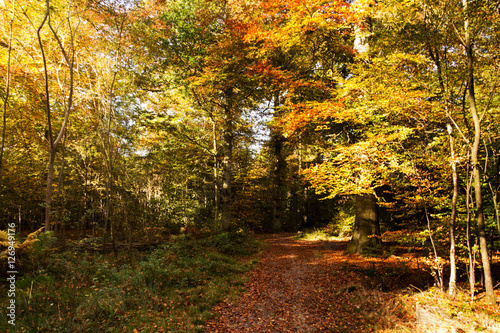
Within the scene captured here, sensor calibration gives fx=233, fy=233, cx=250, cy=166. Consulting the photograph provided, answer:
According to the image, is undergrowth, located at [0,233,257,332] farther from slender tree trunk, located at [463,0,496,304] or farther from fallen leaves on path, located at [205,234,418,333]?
slender tree trunk, located at [463,0,496,304]

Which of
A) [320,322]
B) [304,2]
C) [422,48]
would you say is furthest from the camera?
[304,2]

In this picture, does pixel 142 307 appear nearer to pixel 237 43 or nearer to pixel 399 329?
pixel 399 329

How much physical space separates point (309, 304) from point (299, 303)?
0.73 ft

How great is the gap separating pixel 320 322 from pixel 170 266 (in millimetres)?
4150

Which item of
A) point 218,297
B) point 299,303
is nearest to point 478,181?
point 299,303

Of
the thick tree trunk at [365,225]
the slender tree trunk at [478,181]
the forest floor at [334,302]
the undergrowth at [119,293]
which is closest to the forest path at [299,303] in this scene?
the forest floor at [334,302]

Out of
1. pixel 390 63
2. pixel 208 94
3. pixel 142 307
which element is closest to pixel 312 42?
pixel 390 63

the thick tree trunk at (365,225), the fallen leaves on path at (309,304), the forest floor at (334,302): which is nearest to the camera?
the forest floor at (334,302)

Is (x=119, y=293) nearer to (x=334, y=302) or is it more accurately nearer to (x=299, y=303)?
(x=299, y=303)

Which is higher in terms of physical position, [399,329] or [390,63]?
[390,63]

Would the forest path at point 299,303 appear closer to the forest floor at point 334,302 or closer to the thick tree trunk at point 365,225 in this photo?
the forest floor at point 334,302

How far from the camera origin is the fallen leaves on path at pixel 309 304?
4.40 meters

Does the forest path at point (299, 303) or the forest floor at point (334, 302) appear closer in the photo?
the forest floor at point (334, 302)

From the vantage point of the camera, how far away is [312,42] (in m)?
8.69
